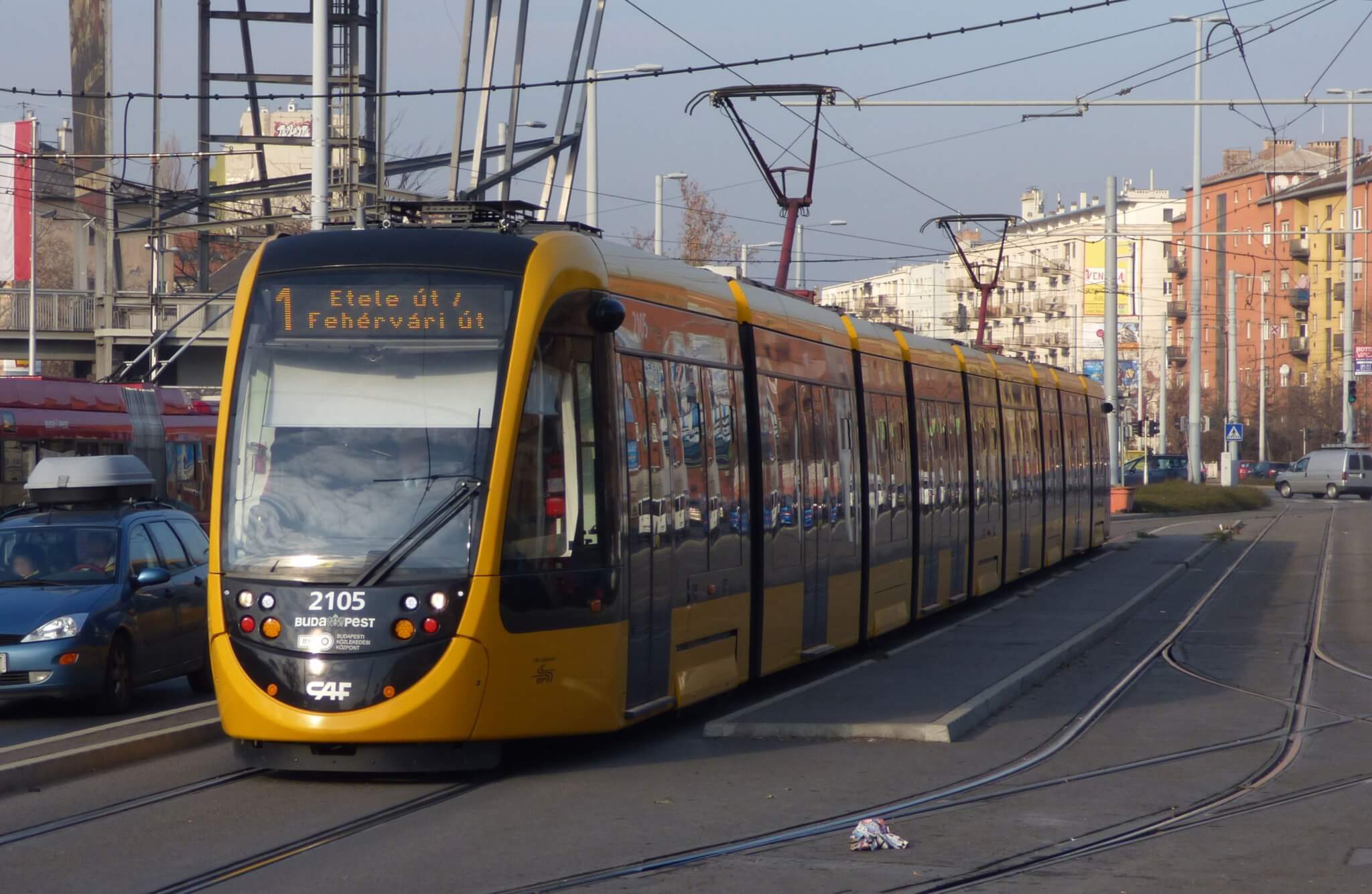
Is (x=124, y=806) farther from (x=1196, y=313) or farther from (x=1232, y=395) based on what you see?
(x=1232, y=395)

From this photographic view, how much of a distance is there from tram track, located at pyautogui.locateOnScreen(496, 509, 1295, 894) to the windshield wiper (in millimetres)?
2331

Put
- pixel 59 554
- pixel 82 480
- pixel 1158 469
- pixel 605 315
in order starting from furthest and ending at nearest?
1. pixel 1158 469
2. pixel 82 480
3. pixel 59 554
4. pixel 605 315

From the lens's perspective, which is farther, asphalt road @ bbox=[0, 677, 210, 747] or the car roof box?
the car roof box

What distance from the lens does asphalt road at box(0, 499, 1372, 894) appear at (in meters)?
6.99

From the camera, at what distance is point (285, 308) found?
937 cm

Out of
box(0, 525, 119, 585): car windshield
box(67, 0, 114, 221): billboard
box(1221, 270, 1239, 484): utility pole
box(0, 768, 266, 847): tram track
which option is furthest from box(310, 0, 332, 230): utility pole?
box(1221, 270, 1239, 484): utility pole

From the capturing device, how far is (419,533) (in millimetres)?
8852

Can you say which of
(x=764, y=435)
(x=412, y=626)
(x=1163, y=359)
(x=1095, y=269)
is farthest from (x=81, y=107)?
(x=1095, y=269)

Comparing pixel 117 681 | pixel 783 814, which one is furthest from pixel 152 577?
pixel 783 814

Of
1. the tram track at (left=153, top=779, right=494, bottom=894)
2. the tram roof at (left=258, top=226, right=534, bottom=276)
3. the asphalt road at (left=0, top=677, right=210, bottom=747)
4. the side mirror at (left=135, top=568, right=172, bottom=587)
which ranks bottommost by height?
the asphalt road at (left=0, top=677, right=210, bottom=747)

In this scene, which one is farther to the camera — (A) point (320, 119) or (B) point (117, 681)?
(A) point (320, 119)

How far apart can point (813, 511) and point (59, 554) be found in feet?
19.5

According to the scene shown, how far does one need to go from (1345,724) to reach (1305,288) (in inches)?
3838

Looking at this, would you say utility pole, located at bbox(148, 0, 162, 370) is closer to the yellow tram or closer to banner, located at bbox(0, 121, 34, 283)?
banner, located at bbox(0, 121, 34, 283)
